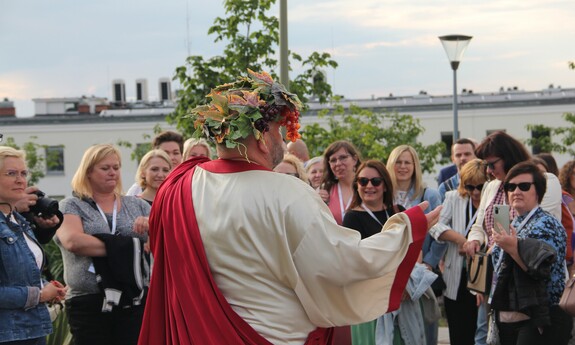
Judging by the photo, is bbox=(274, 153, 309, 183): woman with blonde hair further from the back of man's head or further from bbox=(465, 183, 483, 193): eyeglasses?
bbox=(465, 183, 483, 193): eyeglasses

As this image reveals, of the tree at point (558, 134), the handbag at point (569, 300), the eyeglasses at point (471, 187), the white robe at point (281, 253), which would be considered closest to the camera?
the white robe at point (281, 253)

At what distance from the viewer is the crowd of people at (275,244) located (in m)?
4.96

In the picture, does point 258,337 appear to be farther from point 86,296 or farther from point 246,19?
point 246,19

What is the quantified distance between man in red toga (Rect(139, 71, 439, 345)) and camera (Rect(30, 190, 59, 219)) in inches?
77.5

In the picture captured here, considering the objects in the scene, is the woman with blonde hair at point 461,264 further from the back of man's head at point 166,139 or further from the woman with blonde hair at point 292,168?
the back of man's head at point 166,139

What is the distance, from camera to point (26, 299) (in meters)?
6.32

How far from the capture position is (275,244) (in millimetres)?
4926

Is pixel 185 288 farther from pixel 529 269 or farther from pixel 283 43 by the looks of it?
pixel 283 43

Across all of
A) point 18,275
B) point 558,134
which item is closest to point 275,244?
point 18,275

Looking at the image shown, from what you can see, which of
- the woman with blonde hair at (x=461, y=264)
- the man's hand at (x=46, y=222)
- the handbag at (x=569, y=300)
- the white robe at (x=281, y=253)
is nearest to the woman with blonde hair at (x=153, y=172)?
A: the man's hand at (x=46, y=222)

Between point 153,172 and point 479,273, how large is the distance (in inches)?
115

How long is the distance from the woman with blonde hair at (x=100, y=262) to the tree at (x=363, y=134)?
8.66 metres

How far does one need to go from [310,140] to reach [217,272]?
1139 cm

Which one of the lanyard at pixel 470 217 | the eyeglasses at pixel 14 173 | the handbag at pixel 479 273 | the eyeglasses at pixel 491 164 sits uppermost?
the eyeglasses at pixel 14 173
